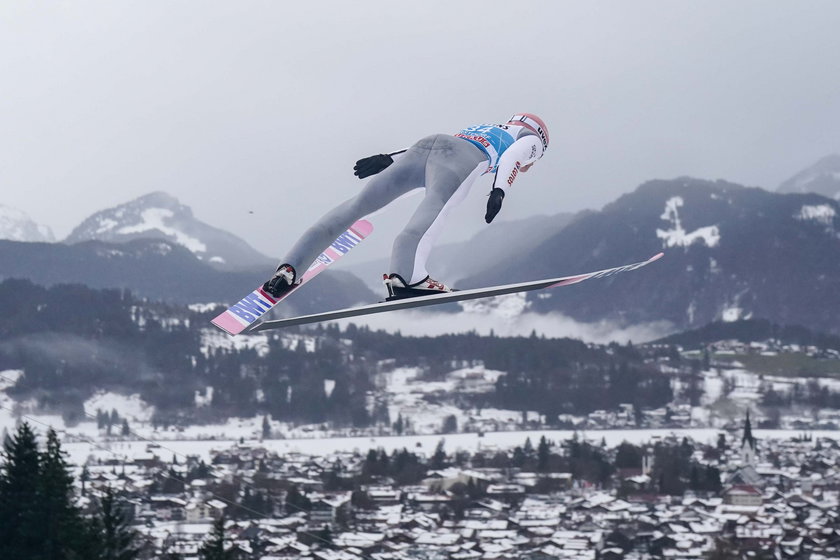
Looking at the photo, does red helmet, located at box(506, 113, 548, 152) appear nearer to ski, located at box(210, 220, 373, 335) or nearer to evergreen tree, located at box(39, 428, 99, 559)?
ski, located at box(210, 220, 373, 335)

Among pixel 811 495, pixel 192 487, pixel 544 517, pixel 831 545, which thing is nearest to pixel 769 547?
pixel 831 545

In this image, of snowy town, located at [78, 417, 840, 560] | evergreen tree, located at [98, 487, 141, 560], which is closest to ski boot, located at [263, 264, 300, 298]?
evergreen tree, located at [98, 487, 141, 560]

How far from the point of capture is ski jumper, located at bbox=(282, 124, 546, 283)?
15.3 meters

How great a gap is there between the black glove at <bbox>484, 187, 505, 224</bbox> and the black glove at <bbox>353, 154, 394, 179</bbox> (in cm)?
148

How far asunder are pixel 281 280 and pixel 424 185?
181 cm

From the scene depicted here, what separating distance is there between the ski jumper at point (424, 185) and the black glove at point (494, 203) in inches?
7.8

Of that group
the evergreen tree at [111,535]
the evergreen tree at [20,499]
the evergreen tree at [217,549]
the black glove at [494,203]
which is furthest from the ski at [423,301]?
the evergreen tree at [111,535]

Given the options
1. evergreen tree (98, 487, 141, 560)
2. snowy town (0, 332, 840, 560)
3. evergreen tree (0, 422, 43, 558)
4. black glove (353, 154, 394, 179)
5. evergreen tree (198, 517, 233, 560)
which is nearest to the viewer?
black glove (353, 154, 394, 179)

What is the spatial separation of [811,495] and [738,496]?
13.8 m

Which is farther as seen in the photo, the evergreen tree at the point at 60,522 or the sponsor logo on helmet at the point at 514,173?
the evergreen tree at the point at 60,522

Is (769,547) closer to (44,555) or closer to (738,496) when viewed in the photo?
(738,496)

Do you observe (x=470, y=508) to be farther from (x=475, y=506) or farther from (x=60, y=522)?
(x=60, y=522)

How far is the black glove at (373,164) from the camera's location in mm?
16375

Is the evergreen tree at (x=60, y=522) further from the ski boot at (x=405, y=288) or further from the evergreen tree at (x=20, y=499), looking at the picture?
the ski boot at (x=405, y=288)
